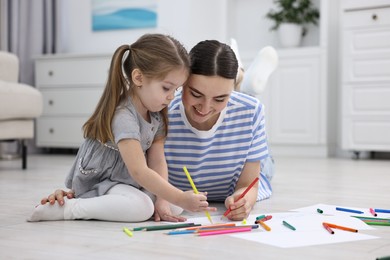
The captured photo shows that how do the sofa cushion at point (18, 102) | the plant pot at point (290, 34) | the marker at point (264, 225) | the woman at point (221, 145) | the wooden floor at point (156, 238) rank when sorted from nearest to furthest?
the wooden floor at point (156, 238)
the marker at point (264, 225)
the woman at point (221, 145)
the sofa cushion at point (18, 102)
the plant pot at point (290, 34)

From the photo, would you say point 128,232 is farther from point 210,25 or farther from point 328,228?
point 210,25

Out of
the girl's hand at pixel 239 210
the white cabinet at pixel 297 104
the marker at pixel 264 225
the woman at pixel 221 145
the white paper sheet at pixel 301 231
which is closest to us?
the white paper sheet at pixel 301 231

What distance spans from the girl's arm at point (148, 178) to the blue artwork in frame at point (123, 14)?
3405 millimetres

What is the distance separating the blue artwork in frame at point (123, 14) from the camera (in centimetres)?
472

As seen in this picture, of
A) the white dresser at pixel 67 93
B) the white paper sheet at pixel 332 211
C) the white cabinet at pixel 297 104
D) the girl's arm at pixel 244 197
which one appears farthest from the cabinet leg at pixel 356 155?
the girl's arm at pixel 244 197

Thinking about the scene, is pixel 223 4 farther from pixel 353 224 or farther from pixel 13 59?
pixel 353 224

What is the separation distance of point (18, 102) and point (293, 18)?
2.21 meters

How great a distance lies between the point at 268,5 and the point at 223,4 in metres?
0.37

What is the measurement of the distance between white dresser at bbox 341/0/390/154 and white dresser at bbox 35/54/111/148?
172 centimetres

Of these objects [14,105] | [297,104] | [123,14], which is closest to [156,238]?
[14,105]

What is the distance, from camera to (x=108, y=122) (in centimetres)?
147

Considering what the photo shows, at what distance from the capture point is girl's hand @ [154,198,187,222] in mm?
1493

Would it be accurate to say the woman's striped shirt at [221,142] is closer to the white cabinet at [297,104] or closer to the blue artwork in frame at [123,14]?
the white cabinet at [297,104]

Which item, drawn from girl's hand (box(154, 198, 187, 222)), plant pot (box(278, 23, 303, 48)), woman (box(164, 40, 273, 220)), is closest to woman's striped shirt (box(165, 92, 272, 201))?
woman (box(164, 40, 273, 220))
